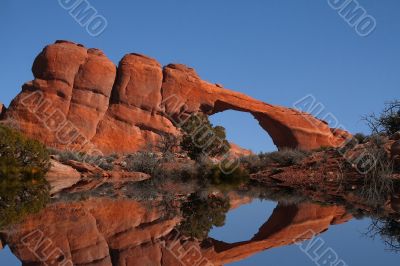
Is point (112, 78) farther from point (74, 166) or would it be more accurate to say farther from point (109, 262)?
point (109, 262)

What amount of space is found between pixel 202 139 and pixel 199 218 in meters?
26.8

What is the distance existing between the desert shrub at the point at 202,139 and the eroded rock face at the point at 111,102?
31.9 ft

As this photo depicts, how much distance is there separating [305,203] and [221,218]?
11.2ft

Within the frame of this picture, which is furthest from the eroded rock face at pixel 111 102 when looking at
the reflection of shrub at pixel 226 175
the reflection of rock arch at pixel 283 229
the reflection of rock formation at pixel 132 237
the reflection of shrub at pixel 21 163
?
the reflection of rock formation at pixel 132 237

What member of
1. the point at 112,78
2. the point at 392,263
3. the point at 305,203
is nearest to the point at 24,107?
the point at 112,78

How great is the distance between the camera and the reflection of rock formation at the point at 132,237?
573 centimetres

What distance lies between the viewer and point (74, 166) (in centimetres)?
2758

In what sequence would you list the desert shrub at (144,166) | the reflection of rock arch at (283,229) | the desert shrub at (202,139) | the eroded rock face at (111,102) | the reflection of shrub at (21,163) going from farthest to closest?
1. the eroded rock face at (111,102)
2. the desert shrub at (202,139)
3. the desert shrub at (144,166)
4. the reflection of shrub at (21,163)
5. the reflection of rock arch at (283,229)

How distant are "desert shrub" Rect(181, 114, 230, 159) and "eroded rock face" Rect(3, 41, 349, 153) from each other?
973cm

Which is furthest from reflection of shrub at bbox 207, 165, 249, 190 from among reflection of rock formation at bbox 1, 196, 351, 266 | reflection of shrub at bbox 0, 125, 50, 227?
reflection of rock formation at bbox 1, 196, 351, 266

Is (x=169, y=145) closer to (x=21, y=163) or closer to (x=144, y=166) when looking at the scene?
(x=144, y=166)

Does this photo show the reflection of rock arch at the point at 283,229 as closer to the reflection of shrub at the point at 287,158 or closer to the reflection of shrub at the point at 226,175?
the reflection of shrub at the point at 287,158

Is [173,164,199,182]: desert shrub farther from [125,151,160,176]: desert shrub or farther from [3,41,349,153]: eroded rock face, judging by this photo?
[3,41,349,153]: eroded rock face

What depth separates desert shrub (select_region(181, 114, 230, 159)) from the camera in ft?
116
